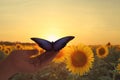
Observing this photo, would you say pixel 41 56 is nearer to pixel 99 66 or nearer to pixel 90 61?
pixel 90 61

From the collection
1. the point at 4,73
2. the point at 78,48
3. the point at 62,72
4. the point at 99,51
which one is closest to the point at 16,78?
the point at 62,72

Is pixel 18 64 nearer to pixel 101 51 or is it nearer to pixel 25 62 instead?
pixel 25 62

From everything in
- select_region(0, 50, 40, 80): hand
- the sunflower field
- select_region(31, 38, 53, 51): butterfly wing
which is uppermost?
select_region(31, 38, 53, 51): butterfly wing

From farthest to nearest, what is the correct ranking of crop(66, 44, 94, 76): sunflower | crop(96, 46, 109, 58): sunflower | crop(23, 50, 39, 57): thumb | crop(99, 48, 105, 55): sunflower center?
crop(99, 48, 105, 55): sunflower center
crop(96, 46, 109, 58): sunflower
crop(66, 44, 94, 76): sunflower
crop(23, 50, 39, 57): thumb

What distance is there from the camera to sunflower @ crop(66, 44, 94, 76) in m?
3.82

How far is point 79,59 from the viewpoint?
389 centimetres

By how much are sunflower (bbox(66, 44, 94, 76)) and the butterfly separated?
257cm

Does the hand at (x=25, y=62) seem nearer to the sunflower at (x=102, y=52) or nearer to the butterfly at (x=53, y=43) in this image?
the butterfly at (x=53, y=43)

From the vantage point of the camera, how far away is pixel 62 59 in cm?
→ 450

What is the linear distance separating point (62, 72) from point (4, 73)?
330 cm

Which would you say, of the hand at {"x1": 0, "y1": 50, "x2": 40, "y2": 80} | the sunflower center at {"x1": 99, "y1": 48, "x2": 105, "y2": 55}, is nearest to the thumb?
the hand at {"x1": 0, "y1": 50, "x2": 40, "y2": 80}

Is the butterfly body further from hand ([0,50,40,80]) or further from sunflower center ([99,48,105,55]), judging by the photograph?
sunflower center ([99,48,105,55])

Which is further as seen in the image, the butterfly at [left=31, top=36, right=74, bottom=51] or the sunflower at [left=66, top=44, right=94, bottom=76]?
the sunflower at [left=66, top=44, right=94, bottom=76]

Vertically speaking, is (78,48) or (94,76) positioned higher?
(78,48)
